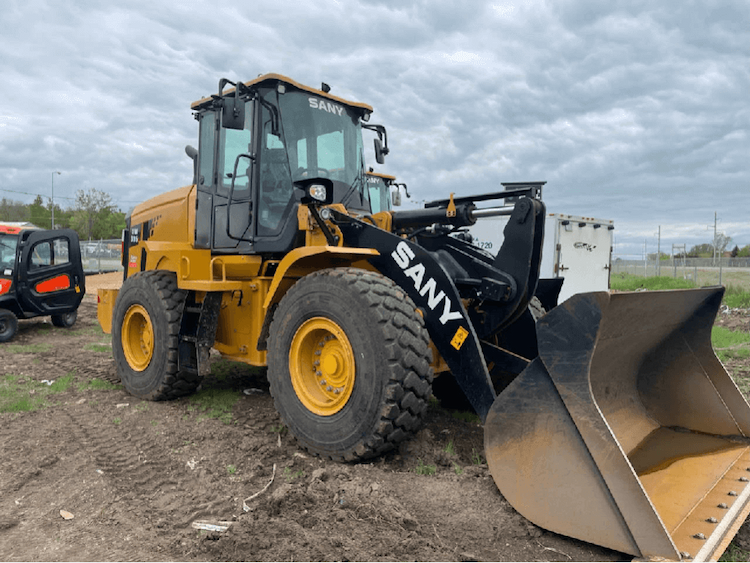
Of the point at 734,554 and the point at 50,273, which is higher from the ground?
the point at 50,273

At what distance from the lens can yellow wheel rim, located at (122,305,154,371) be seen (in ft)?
18.7

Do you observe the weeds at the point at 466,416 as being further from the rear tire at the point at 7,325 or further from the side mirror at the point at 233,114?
the rear tire at the point at 7,325

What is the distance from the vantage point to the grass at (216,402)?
4961 mm

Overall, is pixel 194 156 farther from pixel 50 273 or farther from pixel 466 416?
pixel 50 273

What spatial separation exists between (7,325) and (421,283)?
29.0 feet

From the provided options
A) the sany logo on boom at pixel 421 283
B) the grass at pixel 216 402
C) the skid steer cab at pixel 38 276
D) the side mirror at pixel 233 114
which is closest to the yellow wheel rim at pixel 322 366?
the sany logo on boom at pixel 421 283

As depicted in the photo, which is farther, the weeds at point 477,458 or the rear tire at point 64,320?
the rear tire at point 64,320

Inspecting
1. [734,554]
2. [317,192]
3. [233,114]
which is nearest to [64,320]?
[233,114]

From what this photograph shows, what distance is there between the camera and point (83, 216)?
42.3 meters

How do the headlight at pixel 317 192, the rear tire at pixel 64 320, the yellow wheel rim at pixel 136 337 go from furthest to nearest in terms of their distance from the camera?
1. the rear tire at pixel 64 320
2. the yellow wheel rim at pixel 136 337
3. the headlight at pixel 317 192

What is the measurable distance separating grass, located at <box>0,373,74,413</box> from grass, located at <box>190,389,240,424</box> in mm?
1465

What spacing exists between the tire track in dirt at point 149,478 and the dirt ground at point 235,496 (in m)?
0.01

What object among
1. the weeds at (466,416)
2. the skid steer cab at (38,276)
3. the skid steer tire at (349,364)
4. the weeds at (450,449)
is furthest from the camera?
the skid steer cab at (38,276)

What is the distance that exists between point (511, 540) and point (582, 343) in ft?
3.46
